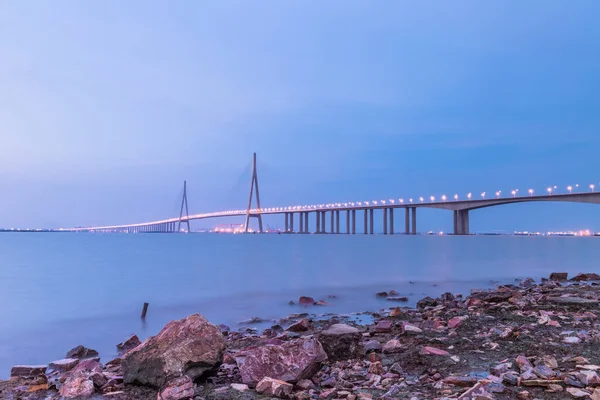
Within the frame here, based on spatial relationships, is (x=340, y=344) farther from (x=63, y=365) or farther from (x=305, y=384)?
(x=63, y=365)

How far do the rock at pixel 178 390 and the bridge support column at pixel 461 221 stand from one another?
97.6 meters

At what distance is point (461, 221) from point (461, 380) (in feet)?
321

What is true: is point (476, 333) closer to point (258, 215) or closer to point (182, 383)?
point (182, 383)

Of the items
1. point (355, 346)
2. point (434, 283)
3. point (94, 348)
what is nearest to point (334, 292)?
point (434, 283)

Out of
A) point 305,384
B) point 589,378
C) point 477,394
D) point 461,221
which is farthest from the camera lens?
point 461,221

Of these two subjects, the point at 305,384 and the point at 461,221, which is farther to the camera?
the point at 461,221

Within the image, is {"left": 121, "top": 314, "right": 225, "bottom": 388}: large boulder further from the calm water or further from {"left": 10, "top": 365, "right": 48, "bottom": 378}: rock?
the calm water

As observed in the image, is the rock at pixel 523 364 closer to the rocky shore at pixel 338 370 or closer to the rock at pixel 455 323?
the rocky shore at pixel 338 370

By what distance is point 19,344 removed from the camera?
10.2 m

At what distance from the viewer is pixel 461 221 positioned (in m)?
97.2

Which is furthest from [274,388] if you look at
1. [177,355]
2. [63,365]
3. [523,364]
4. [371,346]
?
[63,365]

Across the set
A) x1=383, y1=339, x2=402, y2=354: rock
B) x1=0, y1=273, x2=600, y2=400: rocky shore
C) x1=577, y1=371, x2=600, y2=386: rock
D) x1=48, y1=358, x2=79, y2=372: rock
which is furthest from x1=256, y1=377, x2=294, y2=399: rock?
x1=48, y1=358, x2=79, y2=372: rock

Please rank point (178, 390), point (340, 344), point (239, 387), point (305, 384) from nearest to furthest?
1. point (178, 390)
2. point (305, 384)
3. point (239, 387)
4. point (340, 344)

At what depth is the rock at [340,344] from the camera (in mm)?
6000
